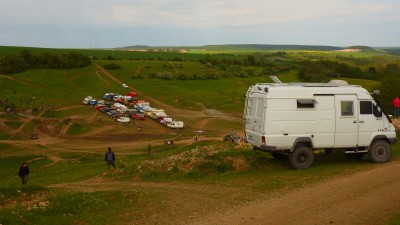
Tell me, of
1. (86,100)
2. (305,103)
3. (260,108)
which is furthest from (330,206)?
(86,100)

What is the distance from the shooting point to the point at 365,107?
17.5 meters

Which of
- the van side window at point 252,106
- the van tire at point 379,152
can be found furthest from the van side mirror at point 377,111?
the van side window at point 252,106

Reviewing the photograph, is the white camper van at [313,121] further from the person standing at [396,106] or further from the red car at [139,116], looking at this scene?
Answer: the red car at [139,116]

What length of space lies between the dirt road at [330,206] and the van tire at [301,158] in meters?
2.24

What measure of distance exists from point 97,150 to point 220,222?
4533 centimetres

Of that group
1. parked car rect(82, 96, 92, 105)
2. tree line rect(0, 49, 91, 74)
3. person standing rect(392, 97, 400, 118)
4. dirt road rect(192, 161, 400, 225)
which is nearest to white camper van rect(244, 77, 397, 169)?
dirt road rect(192, 161, 400, 225)

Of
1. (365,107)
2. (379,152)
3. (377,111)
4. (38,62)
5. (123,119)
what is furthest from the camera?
(38,62)

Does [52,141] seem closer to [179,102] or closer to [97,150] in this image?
[97,150]

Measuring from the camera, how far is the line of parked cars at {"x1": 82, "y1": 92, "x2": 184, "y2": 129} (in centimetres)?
7175

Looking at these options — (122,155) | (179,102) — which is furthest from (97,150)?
(179,102)

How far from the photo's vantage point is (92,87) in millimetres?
98500

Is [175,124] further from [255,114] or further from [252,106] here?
[255,114]

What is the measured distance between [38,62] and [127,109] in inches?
1574

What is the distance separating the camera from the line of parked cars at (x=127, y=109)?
71.8 m
